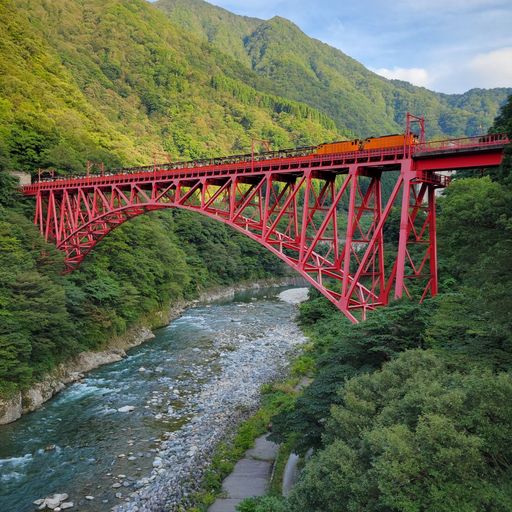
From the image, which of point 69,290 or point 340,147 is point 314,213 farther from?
point 69,290

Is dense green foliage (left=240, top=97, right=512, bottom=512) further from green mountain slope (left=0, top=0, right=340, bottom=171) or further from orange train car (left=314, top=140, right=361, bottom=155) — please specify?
green mountain slope (left=0, top=0, right=340, bottom=171)

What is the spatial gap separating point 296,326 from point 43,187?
22.8 meters

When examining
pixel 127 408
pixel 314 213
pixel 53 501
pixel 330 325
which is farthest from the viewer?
pixel 330 325

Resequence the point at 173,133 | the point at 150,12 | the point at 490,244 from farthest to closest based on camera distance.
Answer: the point at 150,12 → the point at 173,133 → the point at 490,244

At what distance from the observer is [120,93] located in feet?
340

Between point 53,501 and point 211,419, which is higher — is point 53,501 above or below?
above

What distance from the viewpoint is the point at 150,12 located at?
14212 centimetres

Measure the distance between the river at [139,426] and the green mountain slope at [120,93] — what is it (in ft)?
79.7

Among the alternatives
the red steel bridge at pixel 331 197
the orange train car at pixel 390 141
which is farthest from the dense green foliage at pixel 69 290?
the orange train car at pixel 390 141

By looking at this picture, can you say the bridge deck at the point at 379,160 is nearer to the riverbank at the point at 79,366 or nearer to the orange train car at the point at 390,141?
the orange train car at the point at 390,141

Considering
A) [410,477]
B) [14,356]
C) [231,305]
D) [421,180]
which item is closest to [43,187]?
[14,356]

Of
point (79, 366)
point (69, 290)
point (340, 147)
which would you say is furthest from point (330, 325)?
point (69, 290)

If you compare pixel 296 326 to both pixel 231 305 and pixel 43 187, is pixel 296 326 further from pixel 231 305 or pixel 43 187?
pixel 43 187

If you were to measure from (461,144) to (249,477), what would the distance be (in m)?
13.3
